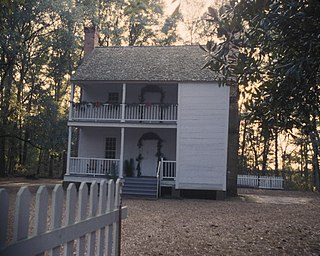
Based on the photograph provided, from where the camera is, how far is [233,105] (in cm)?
2211

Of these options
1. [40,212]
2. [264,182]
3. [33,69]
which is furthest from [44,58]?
[40,212]

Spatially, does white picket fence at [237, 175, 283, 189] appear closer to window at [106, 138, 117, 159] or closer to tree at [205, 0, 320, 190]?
window at [106, 138, 117, 159]

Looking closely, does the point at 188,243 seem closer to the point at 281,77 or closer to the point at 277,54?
the point at 281,77

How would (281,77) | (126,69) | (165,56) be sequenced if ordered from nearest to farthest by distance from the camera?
(281,77) → (126,69) → (165,56)

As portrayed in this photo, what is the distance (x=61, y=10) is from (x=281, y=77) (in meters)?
23.0

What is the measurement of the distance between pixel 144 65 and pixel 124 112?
355 cm

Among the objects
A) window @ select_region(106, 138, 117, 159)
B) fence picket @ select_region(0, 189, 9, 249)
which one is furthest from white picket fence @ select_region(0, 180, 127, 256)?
window @ select_region(106, 138, 117, 159)

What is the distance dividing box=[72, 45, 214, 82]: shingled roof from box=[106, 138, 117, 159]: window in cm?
412

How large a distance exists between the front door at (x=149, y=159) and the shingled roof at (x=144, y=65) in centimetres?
402

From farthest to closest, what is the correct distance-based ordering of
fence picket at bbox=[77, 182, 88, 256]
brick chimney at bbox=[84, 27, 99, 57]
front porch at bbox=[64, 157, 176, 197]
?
brick chimney at bbox=[84, 27, 99, 57] → front porch at bbox=[64, 157, 176, 197] → fence picket at bbox=[77, 182, 88, 256]

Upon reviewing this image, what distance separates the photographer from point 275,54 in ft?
25.8

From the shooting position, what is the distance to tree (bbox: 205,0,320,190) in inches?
241

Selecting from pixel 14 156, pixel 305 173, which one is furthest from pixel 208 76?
pixel 305 173

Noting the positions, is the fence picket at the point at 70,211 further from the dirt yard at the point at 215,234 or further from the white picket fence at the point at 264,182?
the white picket fence at the point at 264,182
